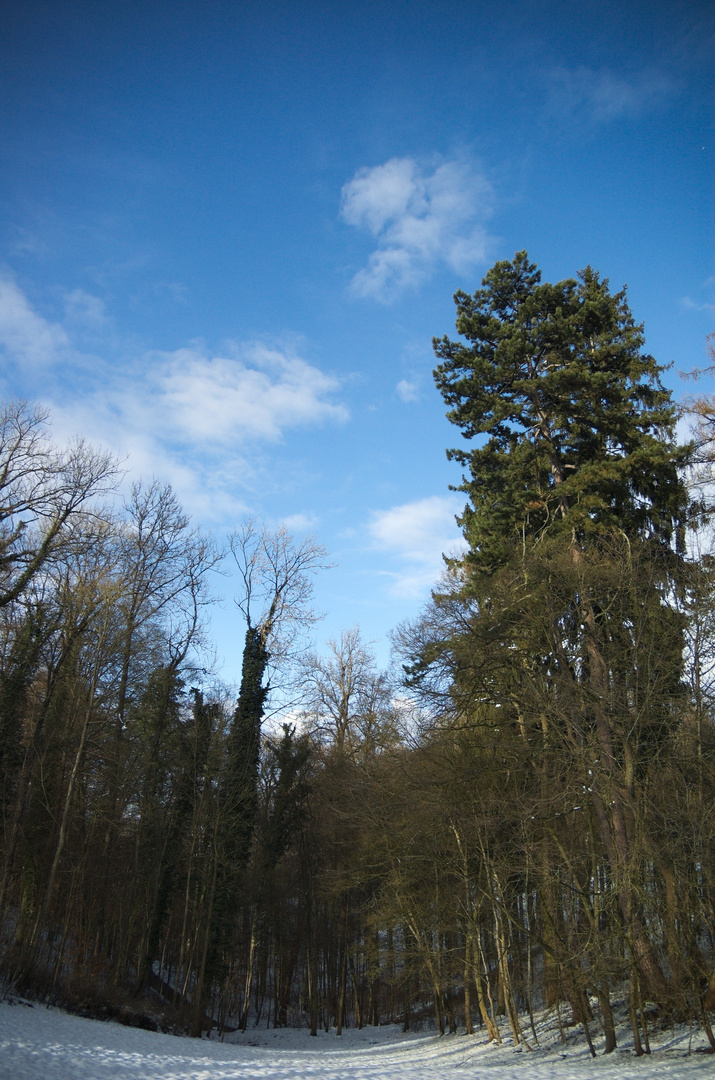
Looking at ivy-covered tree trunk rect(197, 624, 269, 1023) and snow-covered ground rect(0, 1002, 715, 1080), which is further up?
ivy-covered tree trunk rect(197, 624, 269, 1023)

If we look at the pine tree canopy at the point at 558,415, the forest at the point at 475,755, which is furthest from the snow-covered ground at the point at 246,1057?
the pine tree canopy at the point at 558,415

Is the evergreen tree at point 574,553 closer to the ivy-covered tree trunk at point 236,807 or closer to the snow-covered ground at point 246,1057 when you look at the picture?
the snow-covered ground at point 246,1057

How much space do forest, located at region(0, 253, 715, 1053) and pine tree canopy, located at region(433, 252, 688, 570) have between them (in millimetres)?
74

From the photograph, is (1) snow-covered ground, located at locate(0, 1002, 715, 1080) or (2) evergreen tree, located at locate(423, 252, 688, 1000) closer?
(1) snow-covered ground, located at locate(0, 1002, 715, 1080)

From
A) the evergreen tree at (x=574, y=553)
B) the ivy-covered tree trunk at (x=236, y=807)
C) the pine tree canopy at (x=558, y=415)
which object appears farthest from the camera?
the ivy-covered tree trunk at (x=236, y=807)

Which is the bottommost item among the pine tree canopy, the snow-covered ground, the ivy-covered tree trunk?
the snow-covered ground

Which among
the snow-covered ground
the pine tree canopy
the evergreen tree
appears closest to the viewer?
the snow-covered ground

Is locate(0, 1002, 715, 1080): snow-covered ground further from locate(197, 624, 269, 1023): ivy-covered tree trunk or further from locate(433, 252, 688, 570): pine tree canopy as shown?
locate(433, 252, 688, 570): pine tree canopy

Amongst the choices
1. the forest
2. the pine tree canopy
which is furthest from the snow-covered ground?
the pine tree canopy

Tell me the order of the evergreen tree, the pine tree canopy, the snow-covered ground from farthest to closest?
the pine tree canopy, the evergreen tree, the snow-covered ground

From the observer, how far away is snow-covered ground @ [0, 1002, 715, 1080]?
29.4ft

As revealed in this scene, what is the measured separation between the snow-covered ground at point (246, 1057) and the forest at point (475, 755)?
1.83 ft

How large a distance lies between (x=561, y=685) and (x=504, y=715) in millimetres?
2477

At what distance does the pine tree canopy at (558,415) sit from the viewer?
14.9m
